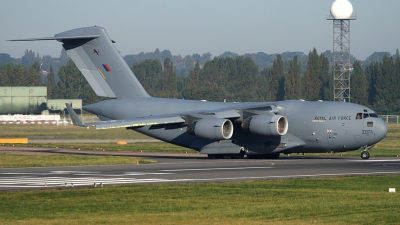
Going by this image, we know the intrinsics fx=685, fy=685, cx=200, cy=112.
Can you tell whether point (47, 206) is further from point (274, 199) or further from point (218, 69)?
point (218, 69)

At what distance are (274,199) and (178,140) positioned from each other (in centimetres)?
1793

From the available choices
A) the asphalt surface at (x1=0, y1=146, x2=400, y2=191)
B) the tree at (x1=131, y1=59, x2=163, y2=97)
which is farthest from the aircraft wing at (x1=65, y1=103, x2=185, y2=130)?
the tree at (x1=131, y1=59, x2=163, y2=97)

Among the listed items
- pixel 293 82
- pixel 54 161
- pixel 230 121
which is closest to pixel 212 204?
pixel 54 161

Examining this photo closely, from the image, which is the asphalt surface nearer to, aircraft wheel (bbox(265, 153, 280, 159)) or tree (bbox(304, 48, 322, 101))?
aircraft wheel (bbox(265, 153, 280, 159))

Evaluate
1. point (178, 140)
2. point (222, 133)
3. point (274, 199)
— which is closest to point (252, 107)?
point (222, 133)

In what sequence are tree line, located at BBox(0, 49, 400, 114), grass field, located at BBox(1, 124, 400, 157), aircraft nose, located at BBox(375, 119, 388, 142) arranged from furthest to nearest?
1. tree line, located at BBox(0, 49, 400, 114)
2. grass field, located at BBox(1, 124, 400, 157)
3. aircraft nose, located at BBox(375, 119, 388, 142)

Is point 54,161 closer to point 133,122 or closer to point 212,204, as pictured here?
point 133,122

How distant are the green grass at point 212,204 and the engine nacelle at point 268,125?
35.5ft

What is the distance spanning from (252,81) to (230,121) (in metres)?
90.2

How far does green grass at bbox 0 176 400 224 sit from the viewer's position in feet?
42.7

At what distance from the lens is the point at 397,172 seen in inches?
923

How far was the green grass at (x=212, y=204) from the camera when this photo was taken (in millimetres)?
13008

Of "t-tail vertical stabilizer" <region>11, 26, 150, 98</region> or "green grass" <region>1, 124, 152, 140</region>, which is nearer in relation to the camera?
"t-tail vertical stabilizer" <region>11, 26, 150, 98</region>

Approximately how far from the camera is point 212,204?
15078 mm
